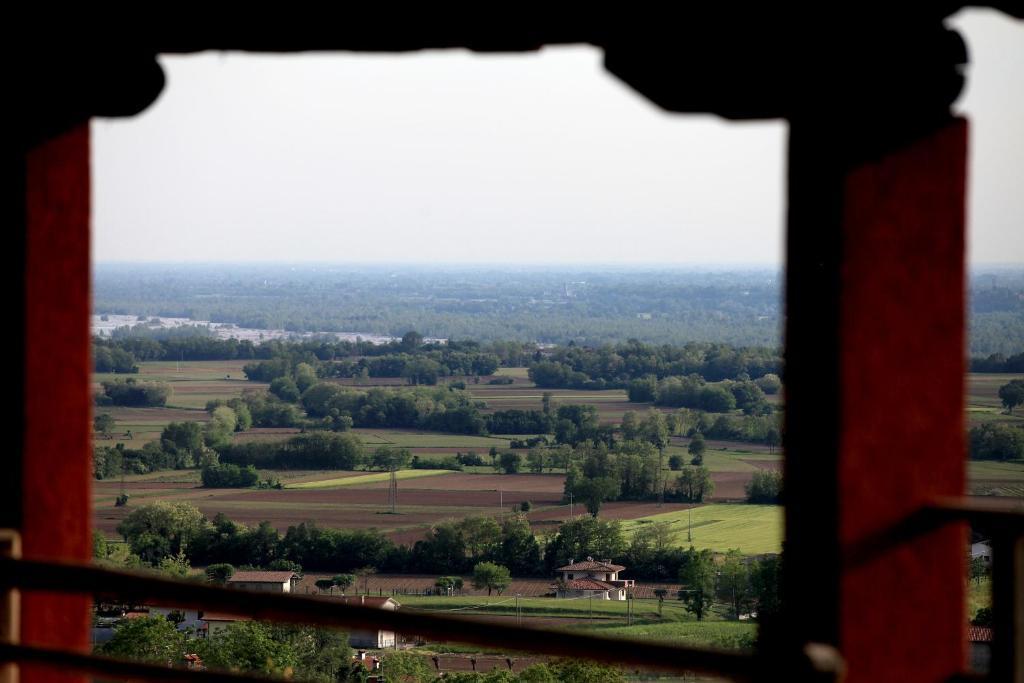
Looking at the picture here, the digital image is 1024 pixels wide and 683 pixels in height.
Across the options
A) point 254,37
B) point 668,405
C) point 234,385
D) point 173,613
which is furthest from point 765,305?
point 254,37

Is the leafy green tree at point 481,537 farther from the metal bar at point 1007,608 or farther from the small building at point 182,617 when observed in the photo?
the metal bar at point 1007,608

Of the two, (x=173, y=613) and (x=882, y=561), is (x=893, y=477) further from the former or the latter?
(x=173, y=613)

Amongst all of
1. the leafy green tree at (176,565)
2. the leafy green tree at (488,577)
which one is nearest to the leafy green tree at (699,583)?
the leafy green tree at (488,577)

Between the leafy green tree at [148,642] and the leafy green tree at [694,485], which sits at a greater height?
the leafy green tree at [694,485]

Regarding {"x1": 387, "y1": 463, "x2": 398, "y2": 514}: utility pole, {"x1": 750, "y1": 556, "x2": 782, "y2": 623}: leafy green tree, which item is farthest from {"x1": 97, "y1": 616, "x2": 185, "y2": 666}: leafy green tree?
{"x1": 387, "y1": 463, "x2": 398, "y2": 514}: utility pole

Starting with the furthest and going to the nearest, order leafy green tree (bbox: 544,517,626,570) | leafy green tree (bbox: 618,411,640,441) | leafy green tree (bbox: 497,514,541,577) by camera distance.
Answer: leafy green tree (bbox: 618,411,640,441) < leafy green tree (bbox: 497,514,541,577) < leafy green tree (bbox: 544,517,626,570)

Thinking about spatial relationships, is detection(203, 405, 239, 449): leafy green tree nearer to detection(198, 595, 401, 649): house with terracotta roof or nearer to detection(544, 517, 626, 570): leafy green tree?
detection(544, 517, 626, 570): leafy green tree

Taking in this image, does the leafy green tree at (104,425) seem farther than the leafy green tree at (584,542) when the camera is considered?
Yes
